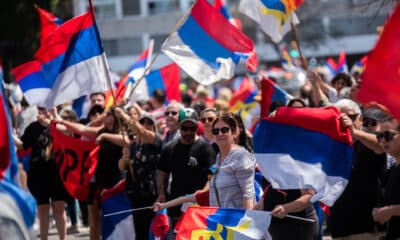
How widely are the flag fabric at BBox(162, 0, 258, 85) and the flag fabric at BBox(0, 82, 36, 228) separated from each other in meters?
4.69

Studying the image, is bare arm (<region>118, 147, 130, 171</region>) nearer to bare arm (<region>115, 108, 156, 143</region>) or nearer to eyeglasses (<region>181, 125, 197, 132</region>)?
bare arm (<region>115, 108, 156, 143</region>)

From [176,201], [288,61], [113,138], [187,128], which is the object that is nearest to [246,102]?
[288,61]

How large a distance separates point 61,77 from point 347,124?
162 inches

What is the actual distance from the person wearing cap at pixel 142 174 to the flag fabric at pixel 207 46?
0.92m

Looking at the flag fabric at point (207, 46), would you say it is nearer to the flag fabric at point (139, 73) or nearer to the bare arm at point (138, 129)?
the bare arm at point (138, 129)

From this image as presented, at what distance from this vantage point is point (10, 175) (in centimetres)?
678

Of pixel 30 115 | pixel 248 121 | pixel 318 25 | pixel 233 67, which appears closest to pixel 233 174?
pixel 233 67

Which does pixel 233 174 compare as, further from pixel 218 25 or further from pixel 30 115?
pixel 30 115

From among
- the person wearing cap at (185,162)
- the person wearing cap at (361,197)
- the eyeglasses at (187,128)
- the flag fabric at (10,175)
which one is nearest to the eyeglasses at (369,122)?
the person wearing cap at (361,197)

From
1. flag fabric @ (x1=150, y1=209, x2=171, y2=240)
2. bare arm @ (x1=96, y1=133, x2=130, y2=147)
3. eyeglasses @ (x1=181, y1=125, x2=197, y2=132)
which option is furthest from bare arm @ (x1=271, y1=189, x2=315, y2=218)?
bare arm @ (x1=96, y1=133, x2=130, y2=147)

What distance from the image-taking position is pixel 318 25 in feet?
234

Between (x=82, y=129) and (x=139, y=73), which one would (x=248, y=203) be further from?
(x=139, y=73)

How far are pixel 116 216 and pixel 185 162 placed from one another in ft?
4.02

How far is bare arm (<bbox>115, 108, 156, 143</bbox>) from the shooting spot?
35.6 ft
